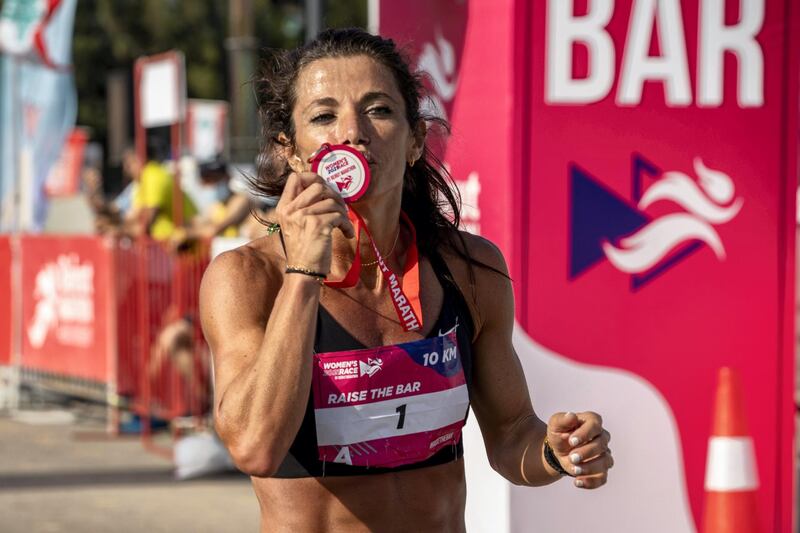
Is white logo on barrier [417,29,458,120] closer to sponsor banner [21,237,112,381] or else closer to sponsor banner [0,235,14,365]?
sponsor banner [21,237,112,381]

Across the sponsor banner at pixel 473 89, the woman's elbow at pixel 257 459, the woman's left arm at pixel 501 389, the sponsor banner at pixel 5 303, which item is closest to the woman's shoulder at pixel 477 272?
the woman's left arm at pixel 501 389

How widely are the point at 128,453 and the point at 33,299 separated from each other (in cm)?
240

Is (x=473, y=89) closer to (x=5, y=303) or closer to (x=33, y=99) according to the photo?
(x=5, y=303)

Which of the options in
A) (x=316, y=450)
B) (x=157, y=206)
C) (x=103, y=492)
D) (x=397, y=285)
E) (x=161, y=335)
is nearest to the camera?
(x=316, y=450)

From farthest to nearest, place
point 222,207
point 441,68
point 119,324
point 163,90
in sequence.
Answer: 1. point 163,90
2. point 222,207
3. point 119,324
4. point 441,68

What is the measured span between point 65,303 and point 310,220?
782 centimetres

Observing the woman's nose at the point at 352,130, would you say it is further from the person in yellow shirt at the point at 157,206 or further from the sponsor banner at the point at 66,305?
the person in yellow shirt at the point at 157,206

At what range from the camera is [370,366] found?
7.52 feet

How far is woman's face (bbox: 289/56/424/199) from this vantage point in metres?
2.30

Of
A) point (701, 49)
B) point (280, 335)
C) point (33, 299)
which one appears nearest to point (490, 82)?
point (701, 49)

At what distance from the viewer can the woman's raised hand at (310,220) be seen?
2.09 metres

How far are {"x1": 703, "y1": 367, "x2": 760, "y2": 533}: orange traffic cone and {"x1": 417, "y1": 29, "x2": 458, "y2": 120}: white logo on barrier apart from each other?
1.30 metres

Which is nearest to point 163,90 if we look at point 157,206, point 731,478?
point 157,206

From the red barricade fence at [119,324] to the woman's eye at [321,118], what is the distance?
5.68 meters
